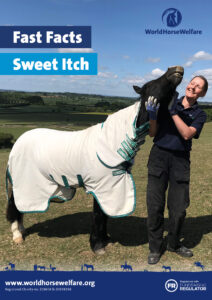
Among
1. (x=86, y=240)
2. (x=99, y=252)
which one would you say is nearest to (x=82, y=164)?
(x=99, y=252)

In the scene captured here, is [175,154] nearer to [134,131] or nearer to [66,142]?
[134,131]

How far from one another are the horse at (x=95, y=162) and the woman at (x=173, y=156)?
0.75ft

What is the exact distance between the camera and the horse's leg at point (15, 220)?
4355 millimetres

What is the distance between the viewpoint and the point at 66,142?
3742mm

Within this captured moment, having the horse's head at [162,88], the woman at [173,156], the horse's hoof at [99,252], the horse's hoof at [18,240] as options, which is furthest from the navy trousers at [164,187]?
the horse's hoof at [18,240]

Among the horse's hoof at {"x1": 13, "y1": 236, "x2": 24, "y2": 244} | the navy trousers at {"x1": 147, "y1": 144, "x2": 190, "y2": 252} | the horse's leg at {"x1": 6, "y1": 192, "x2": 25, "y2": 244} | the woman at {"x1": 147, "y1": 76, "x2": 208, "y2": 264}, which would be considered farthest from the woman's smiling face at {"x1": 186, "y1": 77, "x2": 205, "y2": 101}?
the horse's hoof at {"x1": 13, "y1": 236, "x2": 24, "y2": 244}

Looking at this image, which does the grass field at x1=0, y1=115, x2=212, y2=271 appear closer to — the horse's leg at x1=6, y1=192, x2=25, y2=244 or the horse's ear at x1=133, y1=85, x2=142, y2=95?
the horse's leg at x1=6, y1=192, x2=25, y2=244

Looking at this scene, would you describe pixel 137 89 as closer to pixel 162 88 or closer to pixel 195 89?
pixel 162 88

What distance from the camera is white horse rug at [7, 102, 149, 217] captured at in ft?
→ 11.2

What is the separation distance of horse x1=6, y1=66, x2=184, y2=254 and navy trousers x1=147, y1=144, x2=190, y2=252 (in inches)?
11.1

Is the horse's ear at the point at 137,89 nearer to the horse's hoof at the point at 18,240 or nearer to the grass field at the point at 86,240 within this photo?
the grass field at the point at 86,240

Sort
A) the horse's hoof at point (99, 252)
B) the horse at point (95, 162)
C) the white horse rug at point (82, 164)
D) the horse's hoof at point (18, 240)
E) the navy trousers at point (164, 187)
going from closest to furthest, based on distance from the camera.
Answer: the horse at point (95, 162)
the white horse rug at point (82, 164)
the navy trousers at point (164, 187)
the horse's hoof at point (99, 252)
the horse's hoof at point (18, 240)

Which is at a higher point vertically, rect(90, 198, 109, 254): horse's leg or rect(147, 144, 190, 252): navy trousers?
rect(147, 144, 190, 252): navy trousers

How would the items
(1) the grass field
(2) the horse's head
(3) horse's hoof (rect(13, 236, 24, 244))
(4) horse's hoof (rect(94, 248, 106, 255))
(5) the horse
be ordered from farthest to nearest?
1. (3) horse's hoof (rect(13, 236, 24, 244))
2. (4) horse's hoof (rect(94, 248, 106, 255))
3. (1) the grass field
4. (5) the horse
5. (2) the horse's head
